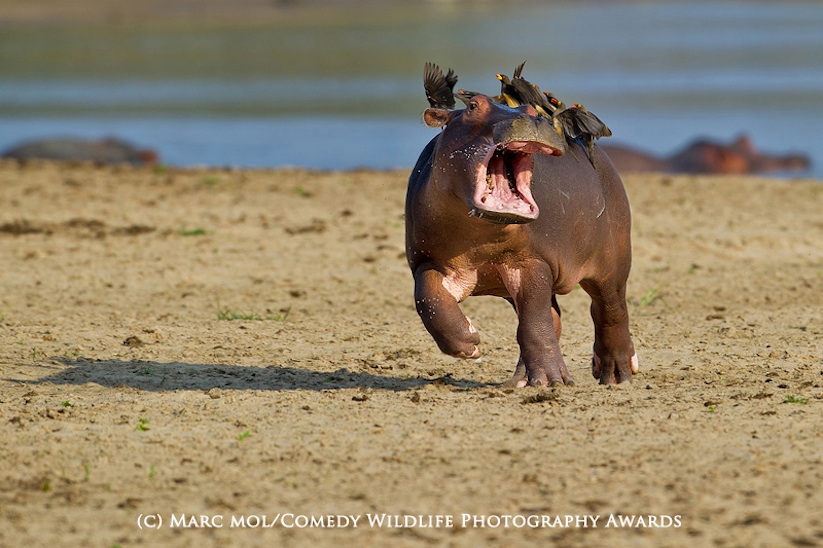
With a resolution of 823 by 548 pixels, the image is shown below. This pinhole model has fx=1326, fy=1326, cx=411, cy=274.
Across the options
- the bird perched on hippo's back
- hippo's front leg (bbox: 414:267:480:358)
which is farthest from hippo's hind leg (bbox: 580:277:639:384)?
hippo's front leg (bbox: 414:267:480:358)

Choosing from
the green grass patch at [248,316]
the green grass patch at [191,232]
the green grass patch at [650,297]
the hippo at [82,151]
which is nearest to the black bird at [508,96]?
the green grass patch at [248,316]

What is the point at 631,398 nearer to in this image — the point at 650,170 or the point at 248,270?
the point at 248,270

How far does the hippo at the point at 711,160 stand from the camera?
16281mm

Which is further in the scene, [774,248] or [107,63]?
[107,63]

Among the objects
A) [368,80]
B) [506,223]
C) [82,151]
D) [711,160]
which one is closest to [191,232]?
[506,223]

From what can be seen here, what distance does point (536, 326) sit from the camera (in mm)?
5414

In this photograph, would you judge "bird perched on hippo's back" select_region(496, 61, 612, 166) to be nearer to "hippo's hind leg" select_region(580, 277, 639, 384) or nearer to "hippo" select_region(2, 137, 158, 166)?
"hippo's hind leg" select_region(580, 277, 639, 384)

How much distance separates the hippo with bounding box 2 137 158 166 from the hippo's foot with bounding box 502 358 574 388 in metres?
11.7

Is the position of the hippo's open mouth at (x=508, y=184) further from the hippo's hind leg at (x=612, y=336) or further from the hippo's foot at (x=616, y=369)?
the hippo's foot at (x=616, y=369)

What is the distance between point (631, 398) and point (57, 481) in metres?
2.29

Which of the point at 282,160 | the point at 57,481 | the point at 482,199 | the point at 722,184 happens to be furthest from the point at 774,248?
the point at 282,160

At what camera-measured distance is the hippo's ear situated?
5.26 meters

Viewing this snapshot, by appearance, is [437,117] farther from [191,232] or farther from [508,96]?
[191,232]

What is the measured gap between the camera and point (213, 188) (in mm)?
11930
